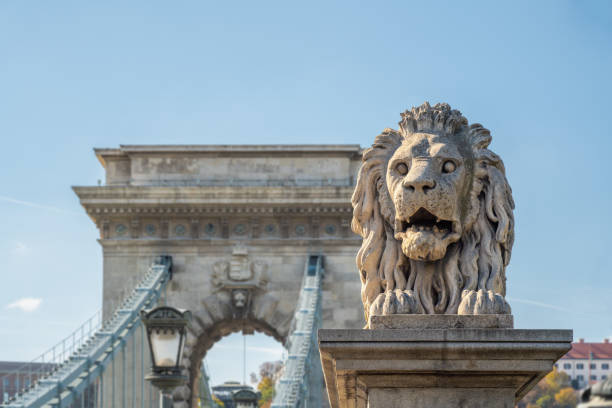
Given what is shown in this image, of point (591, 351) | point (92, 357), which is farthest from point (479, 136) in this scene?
point (591, 351)

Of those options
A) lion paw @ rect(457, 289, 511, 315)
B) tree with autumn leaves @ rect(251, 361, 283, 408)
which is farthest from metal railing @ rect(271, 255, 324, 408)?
tree with autumn leaves @ rect(251, 361, 283, 408)

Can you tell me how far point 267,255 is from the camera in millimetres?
33031

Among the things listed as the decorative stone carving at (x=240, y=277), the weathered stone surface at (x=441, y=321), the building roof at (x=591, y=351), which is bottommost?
the weathered stone surface at (x=441, y=321)

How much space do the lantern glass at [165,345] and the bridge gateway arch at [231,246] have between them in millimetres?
20149

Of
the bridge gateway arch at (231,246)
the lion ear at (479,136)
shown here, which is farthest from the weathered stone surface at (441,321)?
the bridge gateway arch at (231,246)

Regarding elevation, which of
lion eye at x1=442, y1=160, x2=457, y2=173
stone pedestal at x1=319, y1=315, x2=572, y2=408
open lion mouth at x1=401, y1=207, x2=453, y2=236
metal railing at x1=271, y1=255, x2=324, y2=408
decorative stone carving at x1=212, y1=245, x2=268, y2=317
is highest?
decorative stone carving at x1=212, y1=245, x2=268, y2=317

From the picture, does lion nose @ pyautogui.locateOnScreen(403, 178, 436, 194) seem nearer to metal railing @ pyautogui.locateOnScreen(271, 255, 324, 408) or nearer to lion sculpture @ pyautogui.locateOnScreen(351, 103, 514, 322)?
lion sculpture @ pyautogui.locateOnScreen(351, 103, 514, 322)

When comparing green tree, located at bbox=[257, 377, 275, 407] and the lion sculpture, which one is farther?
green tree, located at bbox=[257, 377, 275, 407]

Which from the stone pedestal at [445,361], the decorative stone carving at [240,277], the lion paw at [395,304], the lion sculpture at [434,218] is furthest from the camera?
the decorative stone carving at [240,277]

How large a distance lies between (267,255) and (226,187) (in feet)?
6.83

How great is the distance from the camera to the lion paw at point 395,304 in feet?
19.8

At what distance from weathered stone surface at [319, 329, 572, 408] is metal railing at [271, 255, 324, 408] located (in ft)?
50.1

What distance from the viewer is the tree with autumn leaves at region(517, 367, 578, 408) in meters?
97.4

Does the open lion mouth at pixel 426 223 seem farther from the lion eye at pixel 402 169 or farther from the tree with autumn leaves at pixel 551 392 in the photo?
the tree with autumn leaves at pixel 551 392
